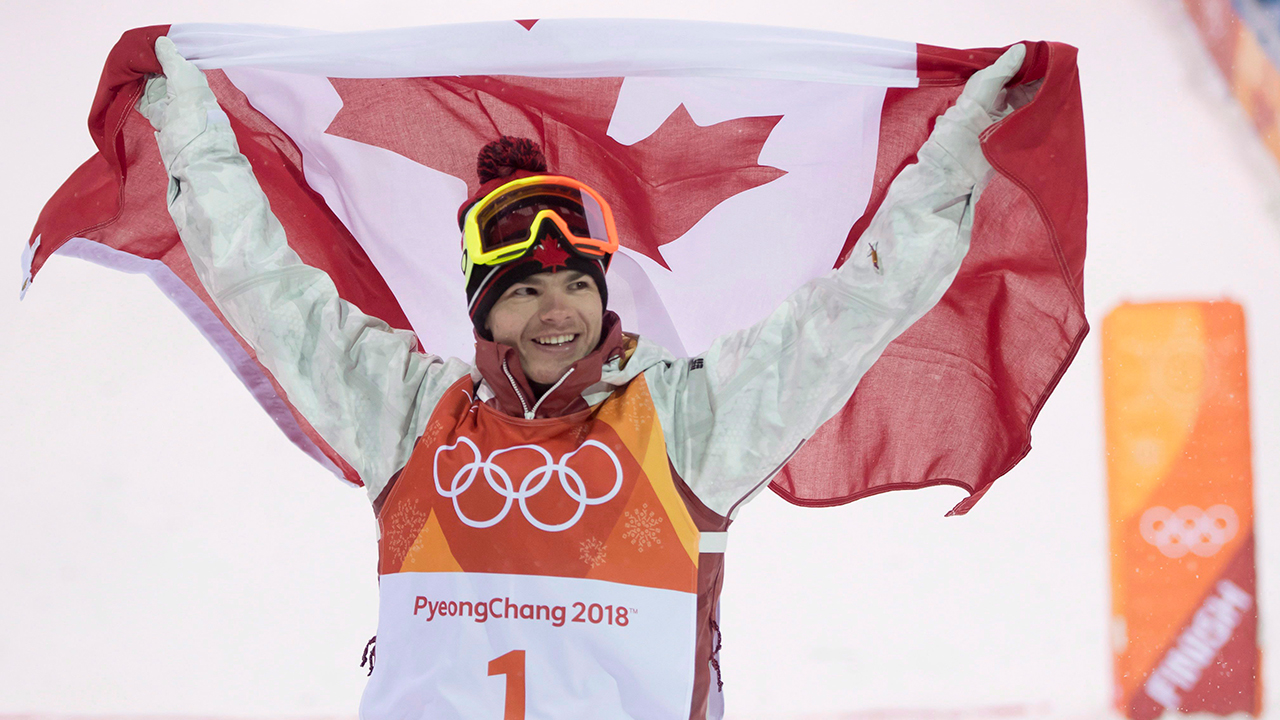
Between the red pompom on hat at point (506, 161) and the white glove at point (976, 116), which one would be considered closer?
the white glove at point (976, 116)

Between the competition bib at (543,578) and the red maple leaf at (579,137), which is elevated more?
the red maple leaf at (579,137)

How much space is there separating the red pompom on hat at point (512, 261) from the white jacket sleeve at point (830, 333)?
0.74 feet

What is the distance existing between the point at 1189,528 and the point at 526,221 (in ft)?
10.5

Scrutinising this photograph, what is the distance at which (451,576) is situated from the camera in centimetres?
149

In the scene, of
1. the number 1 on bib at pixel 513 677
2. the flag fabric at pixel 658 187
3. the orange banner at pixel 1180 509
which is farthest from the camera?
the orange banner at pixel 1180 509

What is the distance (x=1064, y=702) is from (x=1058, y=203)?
2.92 metres

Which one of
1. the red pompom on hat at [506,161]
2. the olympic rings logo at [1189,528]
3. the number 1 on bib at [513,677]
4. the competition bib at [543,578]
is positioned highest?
the olympic rings logo at [1189,528]

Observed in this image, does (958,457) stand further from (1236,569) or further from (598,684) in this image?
(1236,569)

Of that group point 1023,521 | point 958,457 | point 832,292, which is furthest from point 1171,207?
point 832,292

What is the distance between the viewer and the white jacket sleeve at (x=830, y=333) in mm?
1411

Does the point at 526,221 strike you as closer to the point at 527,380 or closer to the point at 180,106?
the point at 527,380

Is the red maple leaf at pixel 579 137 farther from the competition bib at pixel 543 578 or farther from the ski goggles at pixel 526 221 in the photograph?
the competition bib at pixel 543 578

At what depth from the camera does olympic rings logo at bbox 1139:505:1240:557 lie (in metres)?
3.67

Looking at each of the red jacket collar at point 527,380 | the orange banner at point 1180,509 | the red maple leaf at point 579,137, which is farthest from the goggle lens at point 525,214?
the orange banner at point 1180,509
